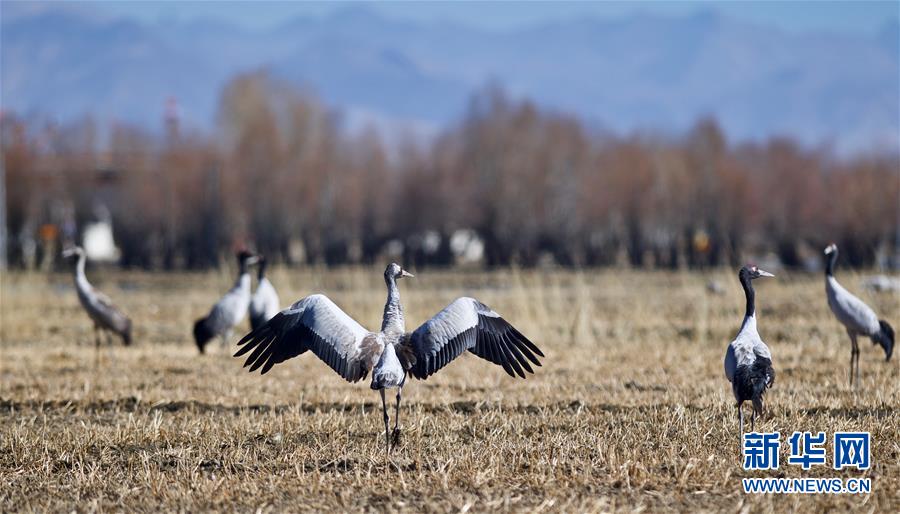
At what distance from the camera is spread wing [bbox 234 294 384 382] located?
7.68m

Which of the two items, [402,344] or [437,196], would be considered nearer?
[402,344]

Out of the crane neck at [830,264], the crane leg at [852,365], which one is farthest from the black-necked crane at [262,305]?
the crane leg at [852,365]

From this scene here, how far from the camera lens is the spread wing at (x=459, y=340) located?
7.71m

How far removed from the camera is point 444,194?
48.2m

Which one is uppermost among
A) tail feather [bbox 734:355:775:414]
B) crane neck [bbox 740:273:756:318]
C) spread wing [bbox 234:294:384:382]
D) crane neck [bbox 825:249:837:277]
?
crane neck [bbox 825:249:837:277]

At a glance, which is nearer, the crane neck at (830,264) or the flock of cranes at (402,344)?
the flock of cranes at (402,344)

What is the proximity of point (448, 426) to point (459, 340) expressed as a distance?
2.40 feet

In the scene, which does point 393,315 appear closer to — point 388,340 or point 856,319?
point 388,340

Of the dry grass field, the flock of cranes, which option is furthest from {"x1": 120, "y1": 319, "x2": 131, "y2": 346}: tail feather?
the flock of cranes

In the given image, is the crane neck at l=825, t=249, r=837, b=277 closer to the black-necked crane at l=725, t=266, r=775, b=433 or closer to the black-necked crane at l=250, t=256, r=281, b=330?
the black-necked crane at l=725, t=266, r=775, b=433

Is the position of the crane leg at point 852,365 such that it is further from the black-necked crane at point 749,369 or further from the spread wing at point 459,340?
the spread wing at point 459,340

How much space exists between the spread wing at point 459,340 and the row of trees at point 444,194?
28706 mm

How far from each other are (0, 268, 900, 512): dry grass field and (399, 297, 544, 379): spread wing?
0.49 m

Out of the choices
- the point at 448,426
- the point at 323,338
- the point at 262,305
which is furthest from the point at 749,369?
the point at 262,305
